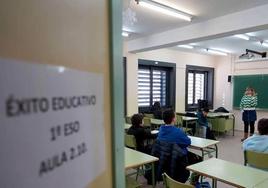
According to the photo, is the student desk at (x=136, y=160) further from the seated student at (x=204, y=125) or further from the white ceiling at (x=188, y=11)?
the seated student at (x=204, y=125)

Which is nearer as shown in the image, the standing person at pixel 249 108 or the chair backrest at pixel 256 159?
the chair backrest at pixel 256 159

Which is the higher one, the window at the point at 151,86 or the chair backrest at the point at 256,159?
the window at the point at 151,86

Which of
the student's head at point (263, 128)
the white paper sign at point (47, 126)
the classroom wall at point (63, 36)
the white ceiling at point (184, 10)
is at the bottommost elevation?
the student's head at point (263, 128)

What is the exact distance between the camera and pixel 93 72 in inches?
21.1

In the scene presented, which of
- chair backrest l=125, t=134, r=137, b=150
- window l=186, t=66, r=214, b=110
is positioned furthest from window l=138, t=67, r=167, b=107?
chair backrest l=125, t=134, r=137, b=150

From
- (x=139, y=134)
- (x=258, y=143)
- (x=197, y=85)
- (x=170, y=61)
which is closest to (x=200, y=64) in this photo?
(x=197, y=85)

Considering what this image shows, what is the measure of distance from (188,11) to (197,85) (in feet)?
15.9

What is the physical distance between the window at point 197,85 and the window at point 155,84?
80 centimetres

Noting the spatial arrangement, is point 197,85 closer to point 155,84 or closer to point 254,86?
point 254,86

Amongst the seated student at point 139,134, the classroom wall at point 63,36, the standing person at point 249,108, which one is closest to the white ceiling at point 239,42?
the standing person at point 249,108

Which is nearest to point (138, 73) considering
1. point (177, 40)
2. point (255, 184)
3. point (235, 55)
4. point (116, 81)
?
point (177, 40)

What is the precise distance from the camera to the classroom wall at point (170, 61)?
237 inches

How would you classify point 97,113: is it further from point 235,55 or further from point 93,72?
point 235,55

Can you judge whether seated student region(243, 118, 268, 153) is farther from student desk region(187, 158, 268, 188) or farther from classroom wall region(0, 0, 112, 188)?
classroom wall region(0, 0, 112, 188)
